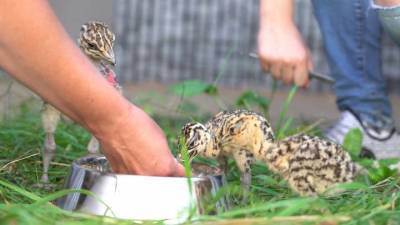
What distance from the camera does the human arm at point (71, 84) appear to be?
3.04m

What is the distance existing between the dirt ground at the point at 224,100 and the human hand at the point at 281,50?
44.4 inches

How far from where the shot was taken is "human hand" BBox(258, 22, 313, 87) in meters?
4.52

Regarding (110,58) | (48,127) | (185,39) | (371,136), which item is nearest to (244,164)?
(110,58)

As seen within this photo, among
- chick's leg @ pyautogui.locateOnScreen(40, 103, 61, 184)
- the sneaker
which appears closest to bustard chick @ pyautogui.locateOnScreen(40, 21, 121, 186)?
chick's leg @ pyautogui.locateOnScreen(40, 103, 61, 184)

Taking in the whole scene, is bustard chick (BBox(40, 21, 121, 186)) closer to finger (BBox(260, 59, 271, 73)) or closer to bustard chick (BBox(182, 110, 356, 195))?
bustard chick (BBox(182, 110, 356, 195))

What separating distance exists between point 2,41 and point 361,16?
2.41 m

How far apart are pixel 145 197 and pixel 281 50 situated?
158cm

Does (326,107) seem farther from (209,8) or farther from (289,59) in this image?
(289,59)

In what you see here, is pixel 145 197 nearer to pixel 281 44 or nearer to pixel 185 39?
pixel 281 44

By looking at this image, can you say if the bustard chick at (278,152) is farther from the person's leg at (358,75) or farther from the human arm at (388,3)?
the person's leg at (358,75)

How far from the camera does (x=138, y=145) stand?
3.16 metres

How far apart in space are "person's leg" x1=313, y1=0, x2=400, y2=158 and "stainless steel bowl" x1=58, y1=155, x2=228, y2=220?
198cm

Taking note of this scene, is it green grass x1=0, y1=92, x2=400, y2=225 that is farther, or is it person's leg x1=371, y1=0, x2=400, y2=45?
person's leg x1=371, y1=0, x2=400, y2=45

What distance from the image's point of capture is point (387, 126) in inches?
203
